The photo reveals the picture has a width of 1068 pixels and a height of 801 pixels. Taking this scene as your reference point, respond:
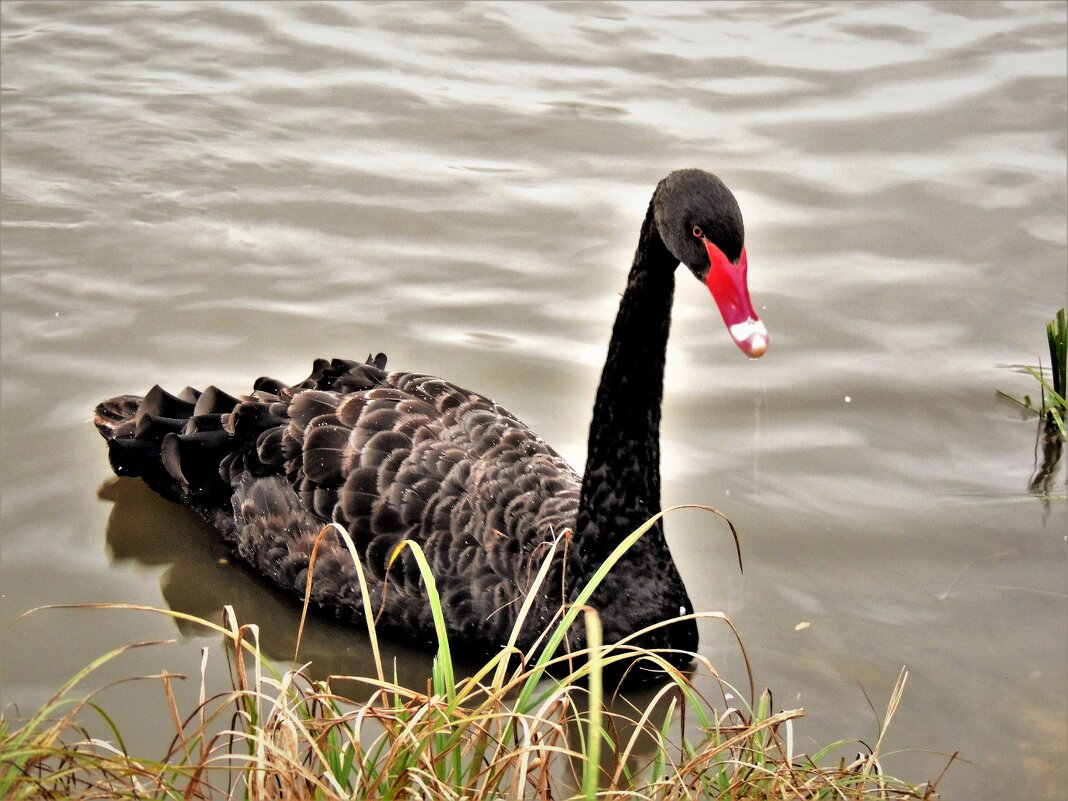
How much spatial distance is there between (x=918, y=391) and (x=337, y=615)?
241 cm

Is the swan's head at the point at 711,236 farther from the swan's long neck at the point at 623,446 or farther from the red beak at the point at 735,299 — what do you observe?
the swan's long neck at the point at 623,446

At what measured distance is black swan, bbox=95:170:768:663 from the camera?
359 cm

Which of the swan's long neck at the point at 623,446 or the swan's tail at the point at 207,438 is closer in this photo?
the swan's long neck at the point at 623,446

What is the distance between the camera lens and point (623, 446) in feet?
12.1

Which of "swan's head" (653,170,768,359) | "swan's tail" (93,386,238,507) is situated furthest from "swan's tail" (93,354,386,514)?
"swan's head" (653,170,768,359)

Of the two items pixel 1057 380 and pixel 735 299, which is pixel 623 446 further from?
pixel 1057 380

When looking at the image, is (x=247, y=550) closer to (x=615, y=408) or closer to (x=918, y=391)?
(x=615, y=408)

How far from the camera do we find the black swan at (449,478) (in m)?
3.59

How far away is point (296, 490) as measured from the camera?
4.08m

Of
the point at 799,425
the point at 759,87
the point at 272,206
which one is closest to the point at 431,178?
the point at 272,206

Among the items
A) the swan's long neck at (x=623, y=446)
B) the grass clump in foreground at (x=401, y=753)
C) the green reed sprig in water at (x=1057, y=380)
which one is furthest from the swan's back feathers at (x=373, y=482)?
the green reed sprig in water at (x=1057, y=380)

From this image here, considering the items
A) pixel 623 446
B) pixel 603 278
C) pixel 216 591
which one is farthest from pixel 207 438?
pixel 603 278

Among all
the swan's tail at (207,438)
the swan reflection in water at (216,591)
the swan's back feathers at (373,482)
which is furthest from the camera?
the swan's tail at (207,438)

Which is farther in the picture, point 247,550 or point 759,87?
point 759,87
